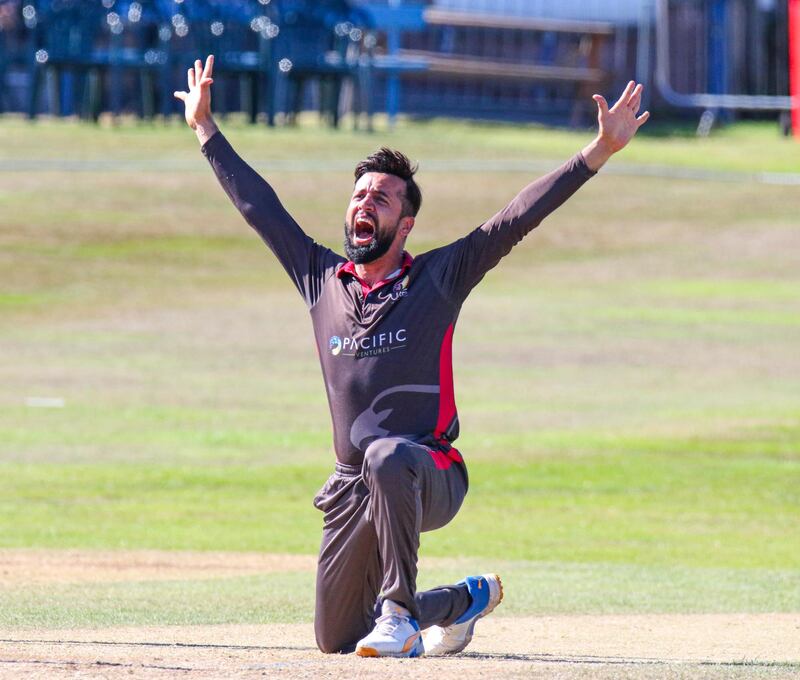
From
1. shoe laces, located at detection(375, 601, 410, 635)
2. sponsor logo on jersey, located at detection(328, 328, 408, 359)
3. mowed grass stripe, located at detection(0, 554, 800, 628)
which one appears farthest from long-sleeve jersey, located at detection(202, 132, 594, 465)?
mowed grass stripe, located at detection(0, 554, 800, 628)

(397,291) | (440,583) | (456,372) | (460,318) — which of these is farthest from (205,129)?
(460,318)

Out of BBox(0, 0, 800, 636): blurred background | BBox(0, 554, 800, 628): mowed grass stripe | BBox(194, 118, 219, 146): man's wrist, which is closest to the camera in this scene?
BBox(194, 118, 219, 146): man's wrist

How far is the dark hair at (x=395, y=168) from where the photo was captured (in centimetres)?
649

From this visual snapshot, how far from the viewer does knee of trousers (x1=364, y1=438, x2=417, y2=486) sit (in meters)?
6.04

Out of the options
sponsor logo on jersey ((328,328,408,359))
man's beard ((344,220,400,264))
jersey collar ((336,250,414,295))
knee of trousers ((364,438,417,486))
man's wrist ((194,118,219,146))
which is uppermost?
man's wrist ((194,118,219,146))

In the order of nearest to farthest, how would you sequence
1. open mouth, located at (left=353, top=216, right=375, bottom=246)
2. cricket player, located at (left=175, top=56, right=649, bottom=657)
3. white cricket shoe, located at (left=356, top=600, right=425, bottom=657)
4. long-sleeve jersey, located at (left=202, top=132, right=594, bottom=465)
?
white cricket shoe, located at (left=356, top=600, right=425, bottom=657) < cricket player, located at (left=175, top=56, right=649, bottom=657) < long-sleeve jersey, located at (left=202, top=132, right=594, bottom=465) < open mouth, located at (left=353, top=216, right=375, bottom=246)

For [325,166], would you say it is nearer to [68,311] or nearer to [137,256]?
[137,256]

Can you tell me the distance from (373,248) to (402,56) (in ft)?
102

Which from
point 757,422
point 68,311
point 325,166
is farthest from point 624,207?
point 757,422

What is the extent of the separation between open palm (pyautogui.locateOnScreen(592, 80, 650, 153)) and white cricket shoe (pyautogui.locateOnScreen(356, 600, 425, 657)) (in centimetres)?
183

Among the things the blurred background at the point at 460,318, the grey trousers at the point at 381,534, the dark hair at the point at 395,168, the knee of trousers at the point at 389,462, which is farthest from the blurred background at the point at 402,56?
the knee of trousers at the point at 389,462

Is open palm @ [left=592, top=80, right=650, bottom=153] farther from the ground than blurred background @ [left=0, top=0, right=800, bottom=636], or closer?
farther from the ground

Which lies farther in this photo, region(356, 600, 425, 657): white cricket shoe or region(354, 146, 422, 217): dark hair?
region(354, 146, 422, 217): dark hair

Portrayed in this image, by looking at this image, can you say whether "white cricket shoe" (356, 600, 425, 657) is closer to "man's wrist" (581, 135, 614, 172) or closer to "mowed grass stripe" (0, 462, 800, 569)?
"man's wrist" (581, 135, 614, 172)
